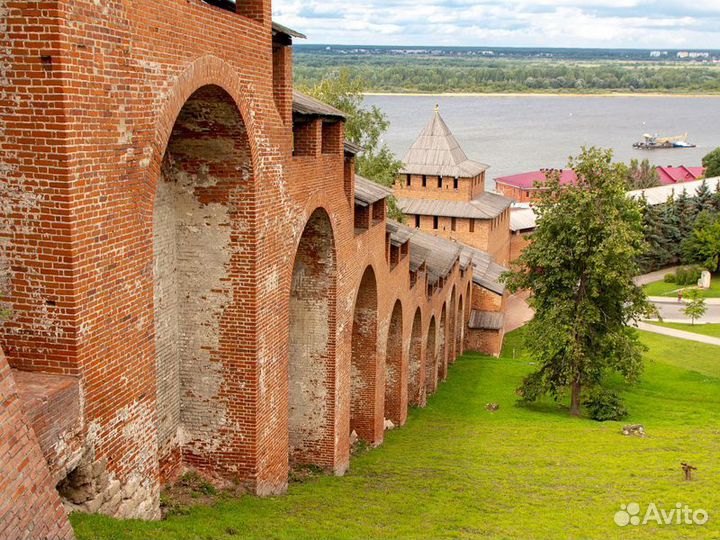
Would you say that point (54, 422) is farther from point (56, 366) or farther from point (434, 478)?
point (434, 478)

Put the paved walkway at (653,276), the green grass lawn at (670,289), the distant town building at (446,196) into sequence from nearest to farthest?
the distant town building at (446,196), the green grass lawn at (670,289), the paved walkway at (653,276)

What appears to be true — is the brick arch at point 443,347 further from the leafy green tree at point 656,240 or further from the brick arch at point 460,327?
the leafy green tree at point 656,240

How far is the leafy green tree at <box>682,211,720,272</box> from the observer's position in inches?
1919

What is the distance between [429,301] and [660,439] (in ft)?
26.6

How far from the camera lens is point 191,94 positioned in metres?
8.28

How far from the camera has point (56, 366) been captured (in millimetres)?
6242

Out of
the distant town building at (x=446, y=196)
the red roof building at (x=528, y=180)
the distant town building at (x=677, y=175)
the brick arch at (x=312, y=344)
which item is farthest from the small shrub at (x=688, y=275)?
the brick arch at (x=312, y=344)

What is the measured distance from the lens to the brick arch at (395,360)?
793 inches

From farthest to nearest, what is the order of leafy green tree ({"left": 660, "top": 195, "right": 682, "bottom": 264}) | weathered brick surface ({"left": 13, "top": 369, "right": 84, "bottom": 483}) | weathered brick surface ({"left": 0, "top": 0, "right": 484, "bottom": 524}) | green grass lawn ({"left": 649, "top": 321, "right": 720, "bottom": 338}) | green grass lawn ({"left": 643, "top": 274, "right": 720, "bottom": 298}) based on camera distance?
leafy green tree ({"left": 660, "top": 195, "right": 682, "bottom": 264}) < green grass lawn ({"left": 643, "top": 274, "right": 720, "bottom": 298}) < green grass lawn ({"left": 649, "top": 321, "right": 720, "bottom": 338}) < weathered brick surface ({"left": 0, "top": 0, "right": 484, "bottom": 524}) < weathered brick surface ({"left": 13, "top": 369, "right": 84, "bottom": 483})

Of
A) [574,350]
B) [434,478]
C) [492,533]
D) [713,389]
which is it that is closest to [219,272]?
[492,533]

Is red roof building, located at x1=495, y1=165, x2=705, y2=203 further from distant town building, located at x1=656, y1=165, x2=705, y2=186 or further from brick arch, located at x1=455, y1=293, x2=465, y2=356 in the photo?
brick arch, located at x1=455, y1=293, x2=465, y2=356

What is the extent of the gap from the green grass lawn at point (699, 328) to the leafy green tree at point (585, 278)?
17.2 metres

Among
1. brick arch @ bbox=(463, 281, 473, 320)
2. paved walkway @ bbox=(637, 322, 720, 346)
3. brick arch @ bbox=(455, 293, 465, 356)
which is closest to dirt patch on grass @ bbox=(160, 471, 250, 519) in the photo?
brick arch @ bbox=(455, 293, 465, 356)

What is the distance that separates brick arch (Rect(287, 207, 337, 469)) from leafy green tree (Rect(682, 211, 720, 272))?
41574 mm
